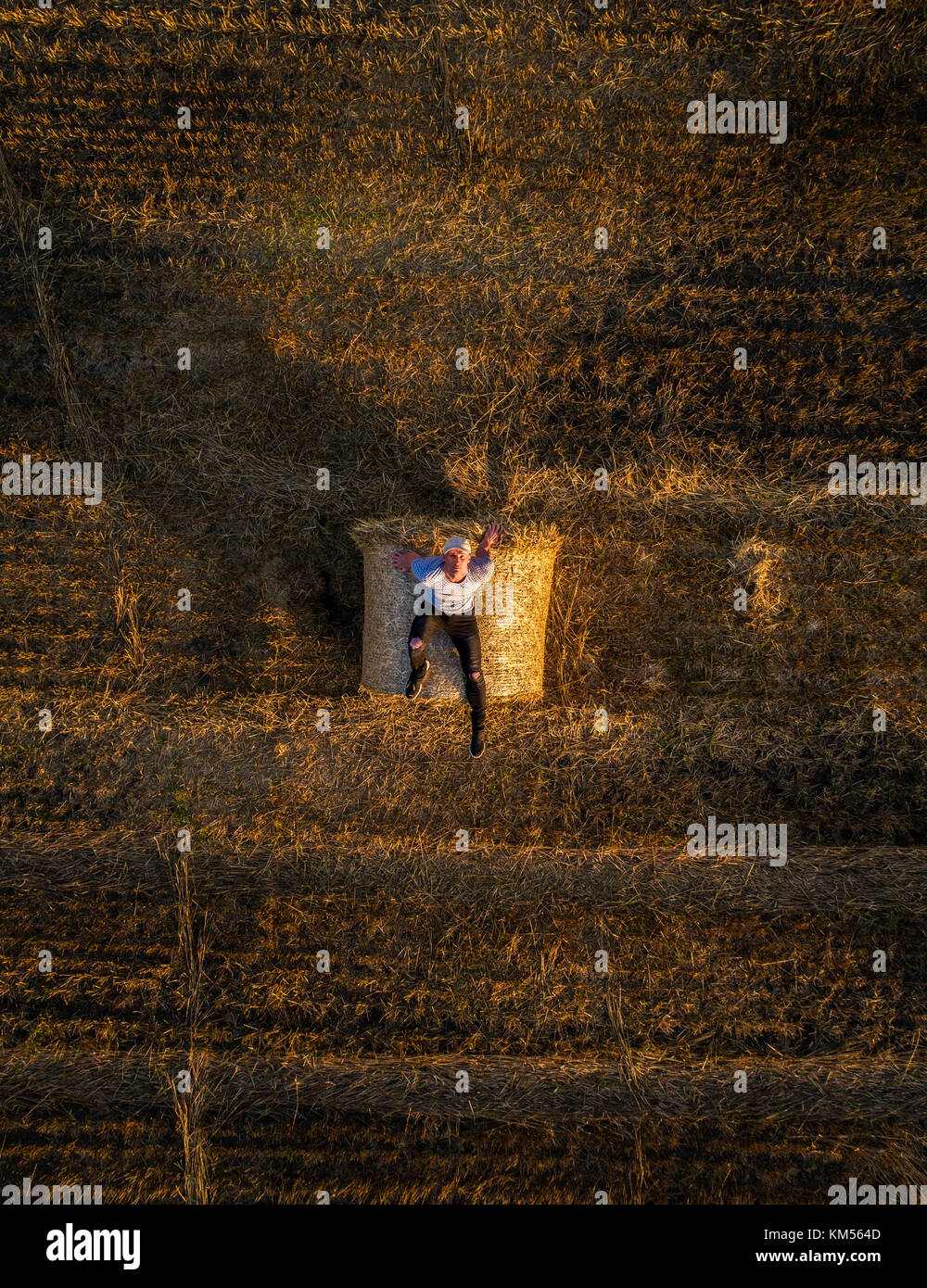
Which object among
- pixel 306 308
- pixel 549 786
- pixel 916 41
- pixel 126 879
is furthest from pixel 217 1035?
pixel 916 41

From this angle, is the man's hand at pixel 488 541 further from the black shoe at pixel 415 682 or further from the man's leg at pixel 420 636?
the black shoe at pixel 415 682

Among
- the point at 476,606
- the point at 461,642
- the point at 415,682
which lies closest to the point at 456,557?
the point at 476,606

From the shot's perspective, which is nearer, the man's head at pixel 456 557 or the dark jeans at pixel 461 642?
the man's head at pixel 456 557

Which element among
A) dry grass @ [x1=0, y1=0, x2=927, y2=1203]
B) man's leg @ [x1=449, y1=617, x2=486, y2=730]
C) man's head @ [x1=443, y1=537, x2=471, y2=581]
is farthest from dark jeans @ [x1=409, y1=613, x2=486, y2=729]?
dry grass @ [x1=0, y1=0, x2=927, y2=1203]

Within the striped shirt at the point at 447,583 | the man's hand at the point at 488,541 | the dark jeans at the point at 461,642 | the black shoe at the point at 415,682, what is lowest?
the black shoe at the point at 415,682

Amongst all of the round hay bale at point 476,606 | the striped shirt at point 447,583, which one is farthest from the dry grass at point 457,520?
the striped shirt at point 447,583

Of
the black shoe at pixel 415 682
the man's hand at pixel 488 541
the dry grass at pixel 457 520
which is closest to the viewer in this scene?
the man's hand at pixel 488 541

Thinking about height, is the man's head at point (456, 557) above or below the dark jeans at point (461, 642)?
above

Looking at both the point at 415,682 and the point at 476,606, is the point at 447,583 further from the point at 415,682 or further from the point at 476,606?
the point at 415,682

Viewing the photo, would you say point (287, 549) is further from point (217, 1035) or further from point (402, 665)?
point (217, 1035)
